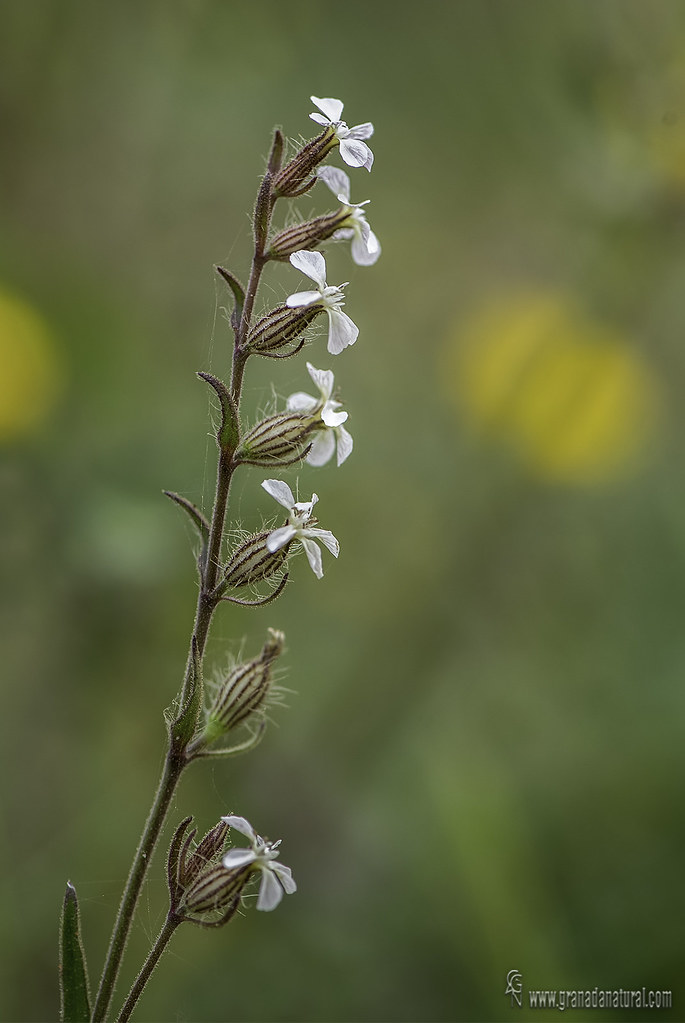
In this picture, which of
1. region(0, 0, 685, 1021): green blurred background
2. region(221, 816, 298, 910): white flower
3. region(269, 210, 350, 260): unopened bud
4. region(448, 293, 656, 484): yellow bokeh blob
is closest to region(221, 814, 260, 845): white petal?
region(221, 816, 298, 910): white flower

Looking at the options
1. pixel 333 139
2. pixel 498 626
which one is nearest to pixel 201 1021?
pixel 498 626

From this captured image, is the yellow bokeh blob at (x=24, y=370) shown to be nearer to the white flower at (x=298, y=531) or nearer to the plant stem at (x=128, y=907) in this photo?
the white flower at (x=298, y=531)


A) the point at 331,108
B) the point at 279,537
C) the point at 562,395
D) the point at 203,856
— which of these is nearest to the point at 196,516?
the point at 279,537

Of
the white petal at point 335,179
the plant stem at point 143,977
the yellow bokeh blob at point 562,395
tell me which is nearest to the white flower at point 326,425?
the white petal at point 335,179

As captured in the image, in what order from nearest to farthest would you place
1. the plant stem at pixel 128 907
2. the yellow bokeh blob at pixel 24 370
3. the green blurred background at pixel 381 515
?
1. the plant stem at pixel 128 907
2. the green blurred background at pixel 381 515
3. the yellow bokeh blob at pixel 24 370

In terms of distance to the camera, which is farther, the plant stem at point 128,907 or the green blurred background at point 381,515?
the green blurred background at point 381,515

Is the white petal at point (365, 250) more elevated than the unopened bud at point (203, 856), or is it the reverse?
the white petal at point (365, 250)

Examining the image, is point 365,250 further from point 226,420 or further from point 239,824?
point 239,824
